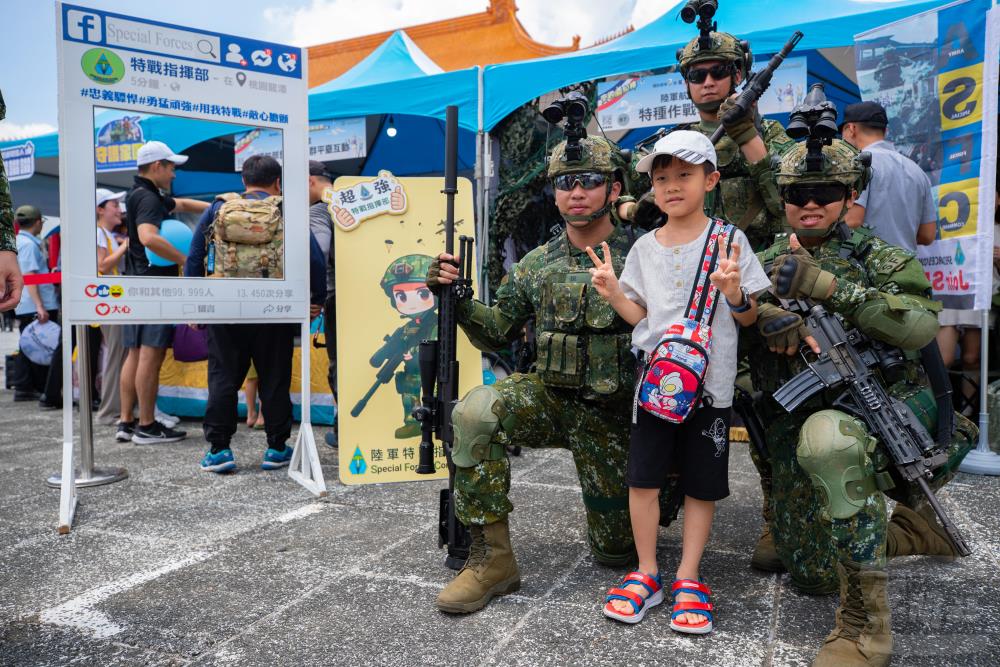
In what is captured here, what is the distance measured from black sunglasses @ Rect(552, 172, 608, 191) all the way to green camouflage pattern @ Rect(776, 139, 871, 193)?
0.60 m

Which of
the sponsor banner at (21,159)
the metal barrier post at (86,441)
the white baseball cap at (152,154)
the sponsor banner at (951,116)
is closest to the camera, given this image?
the metal barrier post at (86,441)

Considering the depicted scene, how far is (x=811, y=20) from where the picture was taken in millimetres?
4828

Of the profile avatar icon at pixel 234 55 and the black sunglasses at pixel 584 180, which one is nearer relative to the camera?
the black sunglasses at pixel 584 180

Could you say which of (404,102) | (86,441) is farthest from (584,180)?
(404,102)

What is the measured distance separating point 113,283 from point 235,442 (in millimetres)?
1928

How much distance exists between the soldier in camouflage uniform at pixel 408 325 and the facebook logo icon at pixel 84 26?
181 cm

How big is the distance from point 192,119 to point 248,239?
2.37 feet

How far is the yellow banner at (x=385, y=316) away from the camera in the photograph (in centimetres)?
401

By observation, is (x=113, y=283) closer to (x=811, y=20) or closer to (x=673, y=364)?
(x=673, y=364)

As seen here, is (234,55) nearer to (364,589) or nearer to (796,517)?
(364,589)

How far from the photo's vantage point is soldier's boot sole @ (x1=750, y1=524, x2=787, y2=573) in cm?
268

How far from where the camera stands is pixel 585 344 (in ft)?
8.45

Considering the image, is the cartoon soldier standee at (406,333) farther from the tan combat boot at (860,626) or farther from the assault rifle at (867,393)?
the tan combat boot at (860,626)

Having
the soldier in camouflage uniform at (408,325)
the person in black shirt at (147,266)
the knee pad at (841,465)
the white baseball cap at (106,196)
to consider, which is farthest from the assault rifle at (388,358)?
the white baseball cap at (106,196)
